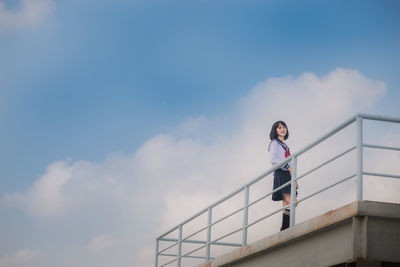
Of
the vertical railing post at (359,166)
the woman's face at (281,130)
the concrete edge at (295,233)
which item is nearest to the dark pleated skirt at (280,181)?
the woman's face at (281,130)

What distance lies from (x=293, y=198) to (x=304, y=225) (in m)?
0.69

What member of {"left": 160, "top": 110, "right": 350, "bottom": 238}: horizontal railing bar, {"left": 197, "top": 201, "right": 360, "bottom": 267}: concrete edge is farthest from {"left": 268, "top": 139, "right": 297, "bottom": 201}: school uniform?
{"left": 197, "top": 201, "right": 360, "bottom": 267}: concrete edge

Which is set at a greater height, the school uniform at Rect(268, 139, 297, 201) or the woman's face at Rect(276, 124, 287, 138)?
the woman's face at Rect(276, 124, 287, 138)

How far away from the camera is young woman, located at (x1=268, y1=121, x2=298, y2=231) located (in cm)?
1040

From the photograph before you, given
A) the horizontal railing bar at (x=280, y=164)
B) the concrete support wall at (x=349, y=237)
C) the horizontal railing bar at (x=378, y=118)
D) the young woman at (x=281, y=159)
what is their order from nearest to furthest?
the concrete support wall at (x=349, y=237), the horizontal railing bar at (x=378, y=118), the horizontal railing bar at (x=280, y=164), the young woman at (x=281, y=159)

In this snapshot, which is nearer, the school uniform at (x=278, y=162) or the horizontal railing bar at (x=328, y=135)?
the horizontal railing bar at (x=328, y=135)

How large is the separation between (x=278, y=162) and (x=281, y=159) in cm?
9

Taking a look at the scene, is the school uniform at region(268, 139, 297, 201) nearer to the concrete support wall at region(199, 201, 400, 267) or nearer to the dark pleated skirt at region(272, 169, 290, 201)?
the dark pleated skirt at region(272, 169, 290, 201)

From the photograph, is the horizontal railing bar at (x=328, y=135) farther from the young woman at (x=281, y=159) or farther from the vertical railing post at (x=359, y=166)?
the young woman at (x=281, y=159)

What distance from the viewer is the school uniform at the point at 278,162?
34.4 feet

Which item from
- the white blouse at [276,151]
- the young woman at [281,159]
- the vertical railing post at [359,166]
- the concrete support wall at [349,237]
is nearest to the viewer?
the concrete support wall at [349,237]

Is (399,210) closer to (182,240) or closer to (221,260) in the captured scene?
(221,260)

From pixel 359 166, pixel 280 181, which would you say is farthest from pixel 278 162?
pixel 359 166

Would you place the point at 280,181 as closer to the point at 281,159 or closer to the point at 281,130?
the point at 281,159
